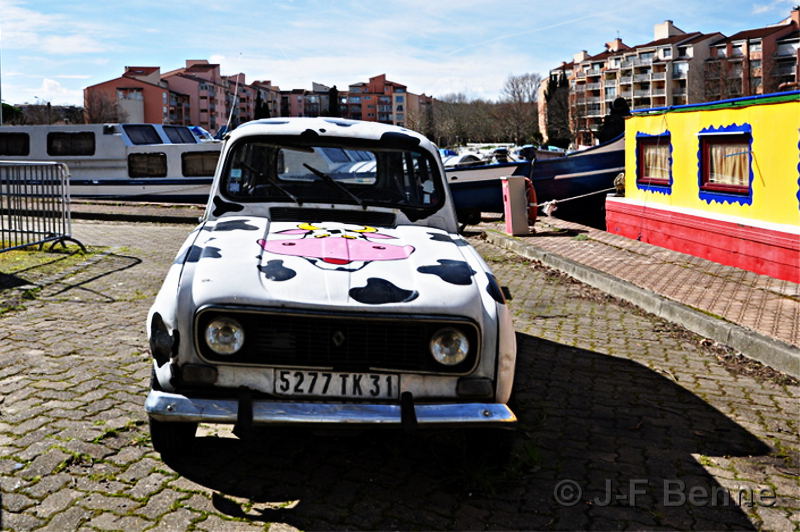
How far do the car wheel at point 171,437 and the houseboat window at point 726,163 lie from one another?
9.67m

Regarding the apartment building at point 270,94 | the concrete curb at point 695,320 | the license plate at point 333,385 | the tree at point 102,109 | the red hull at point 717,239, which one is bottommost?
the concrete curb at point 695,320

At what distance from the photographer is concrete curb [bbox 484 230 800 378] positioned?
21.2 feet

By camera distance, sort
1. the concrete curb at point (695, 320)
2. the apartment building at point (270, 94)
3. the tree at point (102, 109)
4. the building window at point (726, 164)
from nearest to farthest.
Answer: the concrete curb at point (695, 320), the building window at point (726, 164), the tree at point (102, 109), the apartment building at point (270, 94)

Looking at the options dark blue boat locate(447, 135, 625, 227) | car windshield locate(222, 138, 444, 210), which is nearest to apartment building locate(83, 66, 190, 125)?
dark blue boat locate(447, 135, 625, 227)

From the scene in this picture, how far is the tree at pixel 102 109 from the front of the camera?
326ft

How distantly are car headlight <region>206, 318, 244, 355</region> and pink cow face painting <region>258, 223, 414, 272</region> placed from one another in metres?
0.59

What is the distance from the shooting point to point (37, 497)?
148 inches

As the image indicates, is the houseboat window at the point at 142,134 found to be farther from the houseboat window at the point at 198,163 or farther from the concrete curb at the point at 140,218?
the concrete curb at the point at 140,218

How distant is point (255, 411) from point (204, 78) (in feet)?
465

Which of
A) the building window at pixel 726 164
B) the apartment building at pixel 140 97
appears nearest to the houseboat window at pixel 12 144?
the building window at pixel 726 164

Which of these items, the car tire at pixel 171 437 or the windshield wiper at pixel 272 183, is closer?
the car tire at pixel 171 437

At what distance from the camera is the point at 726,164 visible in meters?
12.1

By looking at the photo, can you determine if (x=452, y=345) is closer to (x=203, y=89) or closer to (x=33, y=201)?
(x=33, y=201)

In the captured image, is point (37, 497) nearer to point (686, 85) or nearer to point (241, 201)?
point (241, 201)
